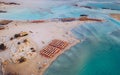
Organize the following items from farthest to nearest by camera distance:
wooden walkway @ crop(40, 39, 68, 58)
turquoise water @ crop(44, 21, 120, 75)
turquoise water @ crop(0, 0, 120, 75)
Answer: wooden walkway @ crop(40, 39, 68, 58) → turquoise water @ crop(0, 0, 120, 75) → turquoise water @ crop(44, 21, 120, 75)

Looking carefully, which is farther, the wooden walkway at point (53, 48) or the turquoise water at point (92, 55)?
the wooden walkway at point (53, 48)

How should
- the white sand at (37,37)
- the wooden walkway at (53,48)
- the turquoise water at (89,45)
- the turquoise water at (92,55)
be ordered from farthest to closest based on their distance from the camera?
the wooden walkway at (53,48) < the turquoise water at (89,45) < the turquoise water at (92,55) < the white sand at (37,37)

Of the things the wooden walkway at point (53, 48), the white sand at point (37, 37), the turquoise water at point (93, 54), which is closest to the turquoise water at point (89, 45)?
the turquoise water at point (93, 54)

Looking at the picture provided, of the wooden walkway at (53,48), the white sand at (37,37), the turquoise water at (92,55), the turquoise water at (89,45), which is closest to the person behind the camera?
the white sand at (37,37)

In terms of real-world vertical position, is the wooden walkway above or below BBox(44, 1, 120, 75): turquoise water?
above

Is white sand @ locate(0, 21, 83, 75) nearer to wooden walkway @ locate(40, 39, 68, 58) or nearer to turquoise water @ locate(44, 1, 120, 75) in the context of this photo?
wooden walkway @ locate(40, 39, 68, 58)

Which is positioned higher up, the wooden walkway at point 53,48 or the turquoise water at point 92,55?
the wooden walkway at point 53,48

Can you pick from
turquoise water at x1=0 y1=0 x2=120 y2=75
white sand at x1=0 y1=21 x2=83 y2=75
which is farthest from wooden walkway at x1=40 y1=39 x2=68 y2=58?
turquoise water at x1=0 y1=0 x2=120 y2=75

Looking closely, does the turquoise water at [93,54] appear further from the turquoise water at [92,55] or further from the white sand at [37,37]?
the white sand at [37,37]
